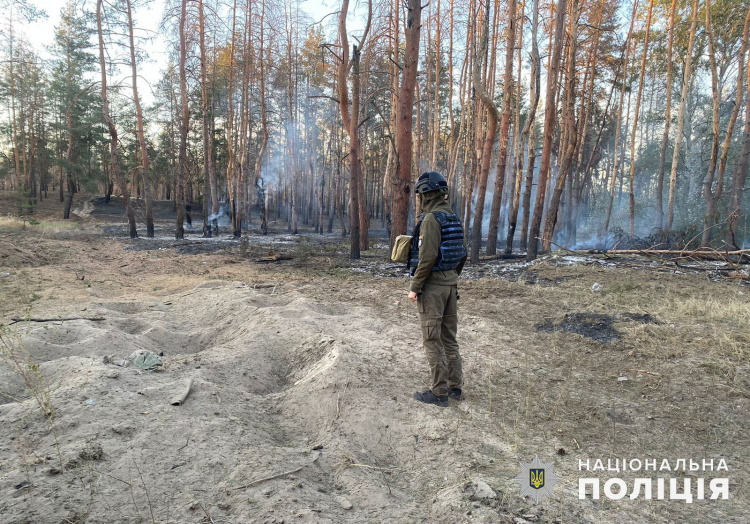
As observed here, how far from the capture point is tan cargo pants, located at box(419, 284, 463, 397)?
11.6 ft

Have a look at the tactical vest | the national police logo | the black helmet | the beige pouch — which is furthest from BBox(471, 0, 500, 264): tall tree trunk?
the national police logo

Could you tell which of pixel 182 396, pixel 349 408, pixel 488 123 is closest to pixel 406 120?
pixel 488 123

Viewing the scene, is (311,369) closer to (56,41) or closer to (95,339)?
(95,339)

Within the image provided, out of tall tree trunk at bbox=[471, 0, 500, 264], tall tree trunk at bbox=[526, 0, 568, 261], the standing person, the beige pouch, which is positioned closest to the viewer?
the standing person

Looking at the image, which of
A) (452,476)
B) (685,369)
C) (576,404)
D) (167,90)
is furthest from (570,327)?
(167,90)

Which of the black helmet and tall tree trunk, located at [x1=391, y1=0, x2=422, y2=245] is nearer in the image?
the black helmet

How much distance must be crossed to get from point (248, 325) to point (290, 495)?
134 inches

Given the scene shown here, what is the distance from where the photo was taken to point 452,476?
8.82 ft

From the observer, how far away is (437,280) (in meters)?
3.56

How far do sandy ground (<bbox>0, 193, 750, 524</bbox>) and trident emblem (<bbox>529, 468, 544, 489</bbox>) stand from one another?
0.33 feet

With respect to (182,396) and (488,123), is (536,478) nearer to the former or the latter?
(182,396)

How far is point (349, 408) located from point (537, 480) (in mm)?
1557

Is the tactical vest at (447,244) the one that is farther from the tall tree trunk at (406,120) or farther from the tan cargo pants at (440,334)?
the tall tree trunk at (406,120)

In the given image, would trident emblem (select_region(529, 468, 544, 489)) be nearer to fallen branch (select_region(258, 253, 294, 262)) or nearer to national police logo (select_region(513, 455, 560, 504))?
national police logo (select_region(513, 455, 560, 504))
